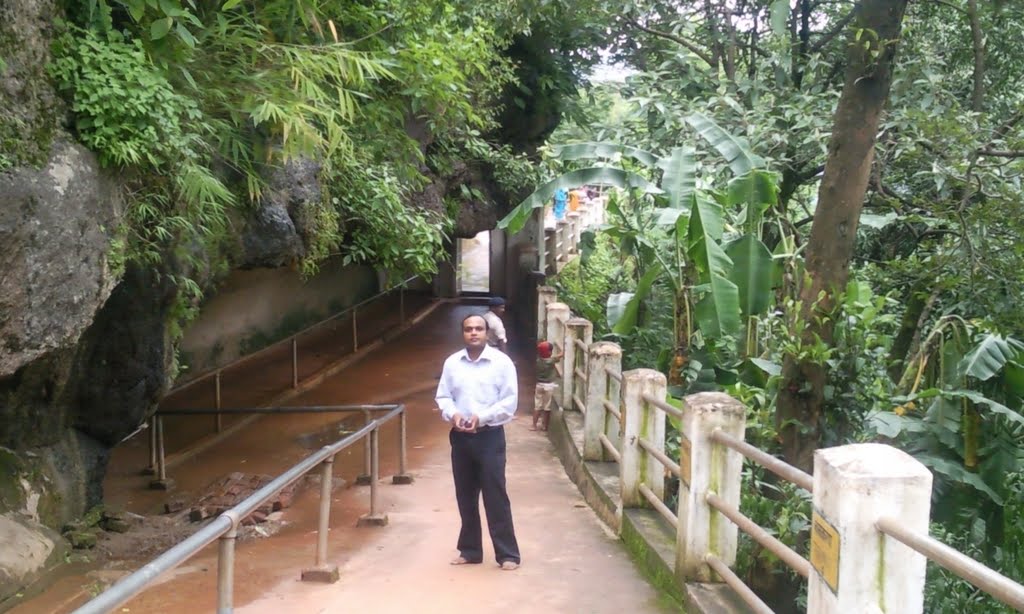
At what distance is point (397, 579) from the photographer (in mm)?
5520

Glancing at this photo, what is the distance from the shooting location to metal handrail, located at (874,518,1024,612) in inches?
84.1

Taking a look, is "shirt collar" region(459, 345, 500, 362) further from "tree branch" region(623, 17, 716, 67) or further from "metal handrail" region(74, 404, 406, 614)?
"tree branch" region(623, 17, 716, 67)

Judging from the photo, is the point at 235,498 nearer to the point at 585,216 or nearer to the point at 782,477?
the point at 782,477

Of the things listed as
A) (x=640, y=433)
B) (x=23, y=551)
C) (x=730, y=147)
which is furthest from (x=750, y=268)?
(x=23, y=551)

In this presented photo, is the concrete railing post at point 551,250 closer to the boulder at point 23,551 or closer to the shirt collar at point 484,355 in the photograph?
the boulder at point 23,551

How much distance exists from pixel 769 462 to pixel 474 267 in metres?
29.2

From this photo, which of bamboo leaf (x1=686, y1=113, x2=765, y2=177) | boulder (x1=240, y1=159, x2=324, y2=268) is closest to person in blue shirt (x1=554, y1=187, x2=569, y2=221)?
boulder (x1=240, y1=159, x2=324, y2=268)

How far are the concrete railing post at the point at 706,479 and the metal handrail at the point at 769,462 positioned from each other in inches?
2.2

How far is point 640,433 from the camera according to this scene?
19.8 ft

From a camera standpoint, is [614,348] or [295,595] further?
[614,348]

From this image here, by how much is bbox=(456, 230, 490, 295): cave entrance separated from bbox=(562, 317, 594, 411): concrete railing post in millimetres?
13946

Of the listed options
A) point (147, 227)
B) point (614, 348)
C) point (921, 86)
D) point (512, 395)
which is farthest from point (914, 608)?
point (921, 86)

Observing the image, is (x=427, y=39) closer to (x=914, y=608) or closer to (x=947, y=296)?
(x=947, y=296)

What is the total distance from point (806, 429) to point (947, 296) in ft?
7.13
